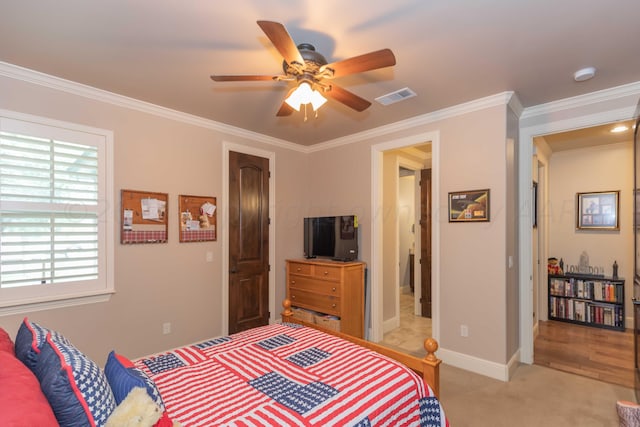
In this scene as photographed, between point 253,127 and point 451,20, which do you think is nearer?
point 451,20

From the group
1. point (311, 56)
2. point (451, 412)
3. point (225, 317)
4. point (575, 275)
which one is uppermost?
point (311, 56)

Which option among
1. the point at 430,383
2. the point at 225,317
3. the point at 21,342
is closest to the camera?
the point at 21,342

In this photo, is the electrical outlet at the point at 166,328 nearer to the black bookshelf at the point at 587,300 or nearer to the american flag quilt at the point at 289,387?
the american flag quilt at the point at 289,387

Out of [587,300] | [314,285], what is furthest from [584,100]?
[314,285]

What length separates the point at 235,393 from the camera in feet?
4.89

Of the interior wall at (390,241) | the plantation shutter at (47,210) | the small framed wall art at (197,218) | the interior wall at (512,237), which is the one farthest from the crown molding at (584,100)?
the plantation shutter at (47,210)

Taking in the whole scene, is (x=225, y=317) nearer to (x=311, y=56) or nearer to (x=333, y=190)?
(x=333, y=190)

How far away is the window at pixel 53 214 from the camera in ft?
8.14

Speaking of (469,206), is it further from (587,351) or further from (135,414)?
(135,414)

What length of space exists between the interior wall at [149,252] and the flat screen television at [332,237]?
4.04ft

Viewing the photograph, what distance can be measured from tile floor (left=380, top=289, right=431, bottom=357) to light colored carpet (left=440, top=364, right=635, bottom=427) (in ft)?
2.13

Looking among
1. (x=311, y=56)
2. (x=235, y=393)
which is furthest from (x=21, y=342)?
(x=311, y=56)

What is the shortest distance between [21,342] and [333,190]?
3.56 m

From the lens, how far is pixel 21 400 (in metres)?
0.92
